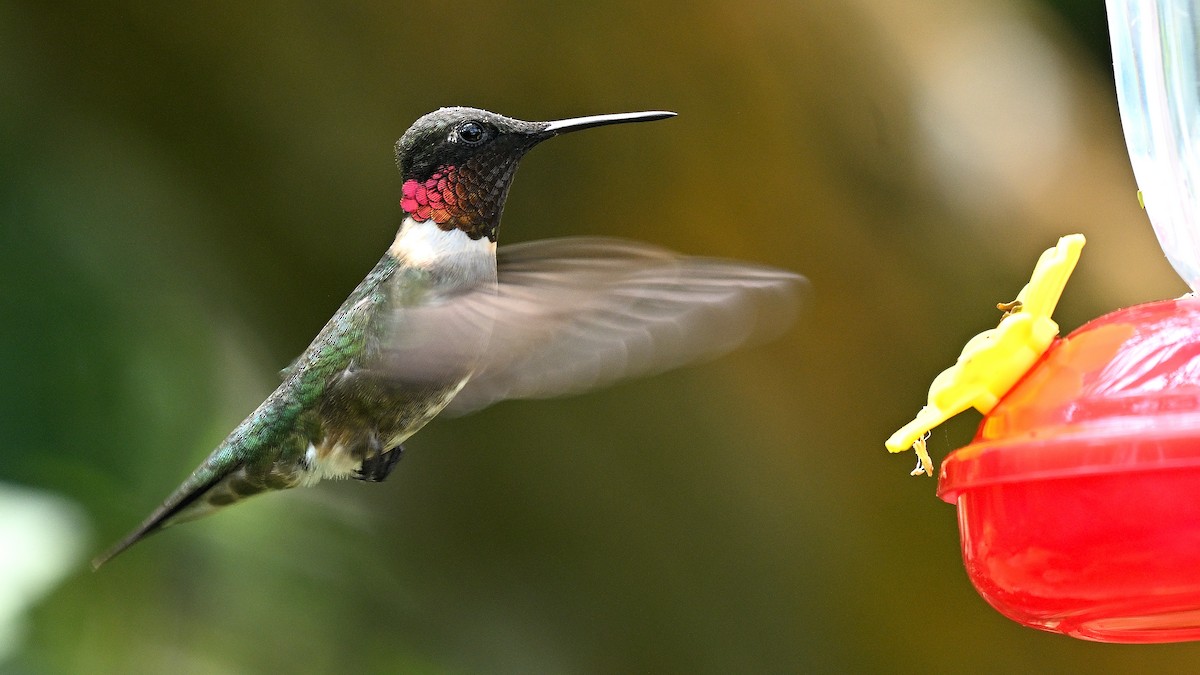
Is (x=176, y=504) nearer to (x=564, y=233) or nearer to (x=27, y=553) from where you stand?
(x=27, y=553)

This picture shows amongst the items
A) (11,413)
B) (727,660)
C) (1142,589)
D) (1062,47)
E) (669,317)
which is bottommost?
(727,660)

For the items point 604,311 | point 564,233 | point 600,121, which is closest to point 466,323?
point 604,311

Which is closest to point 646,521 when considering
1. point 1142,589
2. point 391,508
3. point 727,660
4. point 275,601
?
point 727,660

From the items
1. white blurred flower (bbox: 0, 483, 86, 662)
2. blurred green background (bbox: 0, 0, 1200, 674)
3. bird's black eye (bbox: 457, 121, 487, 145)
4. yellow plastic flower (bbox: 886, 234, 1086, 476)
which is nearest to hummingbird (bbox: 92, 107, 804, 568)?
bird's black eye (bbox: 457, 121, 487, 145)

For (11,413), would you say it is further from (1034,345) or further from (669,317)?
(1034,345)

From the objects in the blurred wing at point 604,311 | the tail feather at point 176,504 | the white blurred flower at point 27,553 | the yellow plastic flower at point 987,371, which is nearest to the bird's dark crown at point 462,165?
the blurred wing at point 604,311

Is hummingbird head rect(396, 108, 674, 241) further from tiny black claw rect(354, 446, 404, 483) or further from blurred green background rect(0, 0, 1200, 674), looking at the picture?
blurred green background rect(0, 0, 1200, 674)
